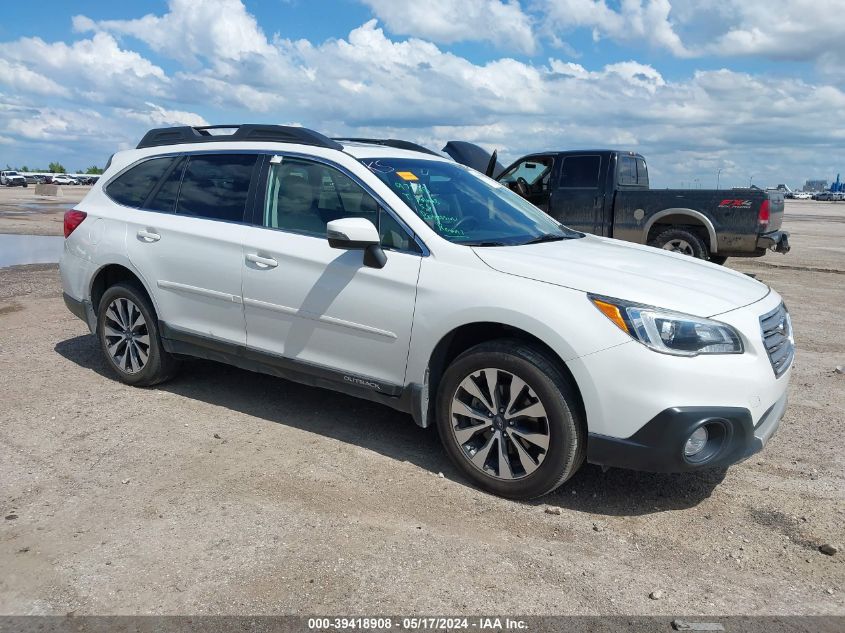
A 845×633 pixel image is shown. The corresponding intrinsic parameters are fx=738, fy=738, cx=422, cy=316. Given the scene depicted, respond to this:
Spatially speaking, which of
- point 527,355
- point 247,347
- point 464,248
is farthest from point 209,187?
point 527,355

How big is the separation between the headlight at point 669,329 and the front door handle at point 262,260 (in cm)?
208

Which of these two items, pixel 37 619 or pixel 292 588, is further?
pixel 292 588

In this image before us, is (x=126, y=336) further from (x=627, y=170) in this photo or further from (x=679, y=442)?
(x=627, y=170)

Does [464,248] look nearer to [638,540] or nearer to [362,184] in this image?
[362,184]

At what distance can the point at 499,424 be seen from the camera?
3822 millimetres

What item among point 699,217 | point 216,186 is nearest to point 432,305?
point 216,186

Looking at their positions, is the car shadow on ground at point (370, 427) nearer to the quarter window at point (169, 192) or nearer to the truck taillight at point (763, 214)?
the quarter window at point (169, 192)

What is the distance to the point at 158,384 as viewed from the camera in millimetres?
5613

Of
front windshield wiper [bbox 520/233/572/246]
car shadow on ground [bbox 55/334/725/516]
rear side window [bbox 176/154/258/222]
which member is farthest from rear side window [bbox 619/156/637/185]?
rear side window [bbox 176/154/258/222]

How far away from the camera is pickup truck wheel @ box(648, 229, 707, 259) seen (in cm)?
1093

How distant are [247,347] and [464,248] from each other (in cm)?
167

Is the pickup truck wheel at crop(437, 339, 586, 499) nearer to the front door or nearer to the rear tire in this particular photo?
the front door

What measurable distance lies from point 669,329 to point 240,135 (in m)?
3.20

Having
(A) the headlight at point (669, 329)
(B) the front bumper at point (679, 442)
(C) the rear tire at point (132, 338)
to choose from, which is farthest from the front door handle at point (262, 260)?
(B) the front bumper at point (679, 442)
